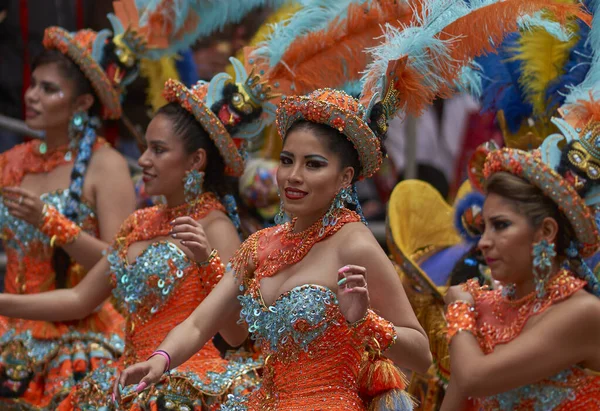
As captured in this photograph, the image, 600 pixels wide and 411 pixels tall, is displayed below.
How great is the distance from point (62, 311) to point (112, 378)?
458 millimetres

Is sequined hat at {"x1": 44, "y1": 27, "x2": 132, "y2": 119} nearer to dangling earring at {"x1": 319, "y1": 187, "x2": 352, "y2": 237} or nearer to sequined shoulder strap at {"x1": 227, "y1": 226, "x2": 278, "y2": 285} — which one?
sequined shoulder strap at {"x1": 227, "y1": 226, "x2": 278, "y2": 285}

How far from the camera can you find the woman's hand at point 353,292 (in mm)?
3346

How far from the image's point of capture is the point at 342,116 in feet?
12.1

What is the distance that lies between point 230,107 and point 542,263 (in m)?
1.53

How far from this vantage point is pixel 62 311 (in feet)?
15.7

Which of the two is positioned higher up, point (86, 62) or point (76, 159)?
point (86, 62)

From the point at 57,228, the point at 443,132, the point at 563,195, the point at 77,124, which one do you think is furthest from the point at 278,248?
the point at 443,132

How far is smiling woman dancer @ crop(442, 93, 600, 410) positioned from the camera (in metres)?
3.88

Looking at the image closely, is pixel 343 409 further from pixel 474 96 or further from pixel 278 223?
pixel 474 96

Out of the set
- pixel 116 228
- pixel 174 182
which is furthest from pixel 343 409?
pixel 116 228

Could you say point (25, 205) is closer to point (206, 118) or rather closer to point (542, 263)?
point (206, 118)

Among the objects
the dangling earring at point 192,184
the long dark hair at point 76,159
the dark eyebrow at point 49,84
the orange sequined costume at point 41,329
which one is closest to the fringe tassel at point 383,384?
the dangling earring at point 192,184

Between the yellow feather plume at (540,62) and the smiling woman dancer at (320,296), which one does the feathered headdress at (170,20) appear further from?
the smiling woman dancer at (320,296)

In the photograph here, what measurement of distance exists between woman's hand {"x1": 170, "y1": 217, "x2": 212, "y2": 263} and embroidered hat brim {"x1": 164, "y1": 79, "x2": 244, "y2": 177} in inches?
25.3
